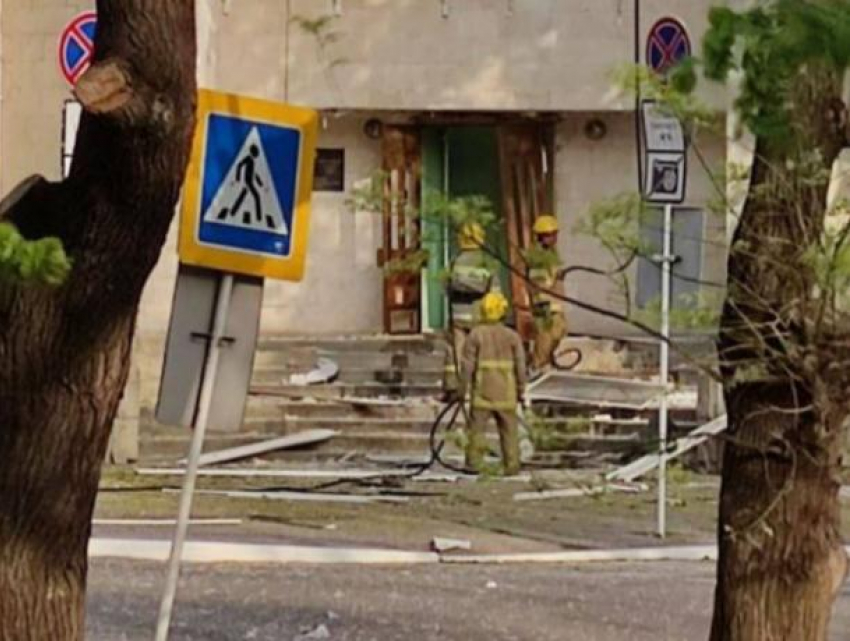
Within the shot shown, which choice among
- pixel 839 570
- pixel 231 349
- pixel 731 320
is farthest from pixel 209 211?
pixel 839 570

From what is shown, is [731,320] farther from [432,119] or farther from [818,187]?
[432,119]

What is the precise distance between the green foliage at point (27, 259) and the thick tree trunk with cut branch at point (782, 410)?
2465 mm

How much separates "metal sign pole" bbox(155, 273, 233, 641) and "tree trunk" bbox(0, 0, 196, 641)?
3.31ft

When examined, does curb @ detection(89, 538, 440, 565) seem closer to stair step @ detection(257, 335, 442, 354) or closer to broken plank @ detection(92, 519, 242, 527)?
broken plank @ detection(92, 519, 242, 527)

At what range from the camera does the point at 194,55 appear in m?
6.70

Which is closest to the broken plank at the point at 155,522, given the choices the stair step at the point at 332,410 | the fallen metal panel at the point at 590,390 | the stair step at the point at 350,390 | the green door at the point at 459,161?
the fallen metal panel at the point at 590,390

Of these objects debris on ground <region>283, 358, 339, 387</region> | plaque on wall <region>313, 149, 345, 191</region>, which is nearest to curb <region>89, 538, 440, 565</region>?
debris on ground <region>283, 358, 339, 387</region>

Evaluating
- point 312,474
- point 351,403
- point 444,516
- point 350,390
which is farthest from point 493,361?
point 350,390

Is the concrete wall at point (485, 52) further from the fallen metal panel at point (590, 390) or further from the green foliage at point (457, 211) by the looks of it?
the green foliage at point (457, 211)

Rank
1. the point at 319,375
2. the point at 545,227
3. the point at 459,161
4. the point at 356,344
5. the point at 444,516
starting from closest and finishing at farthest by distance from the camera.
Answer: the point at 444,516
the point at 545,227
the point at 319,375
the point at 356,344
the point at 459,161

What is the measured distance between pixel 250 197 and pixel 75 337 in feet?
5.09

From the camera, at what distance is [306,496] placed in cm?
1762

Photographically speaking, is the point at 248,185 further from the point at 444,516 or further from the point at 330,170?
the point at 330,170

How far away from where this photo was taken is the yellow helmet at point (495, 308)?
60.6 feet
